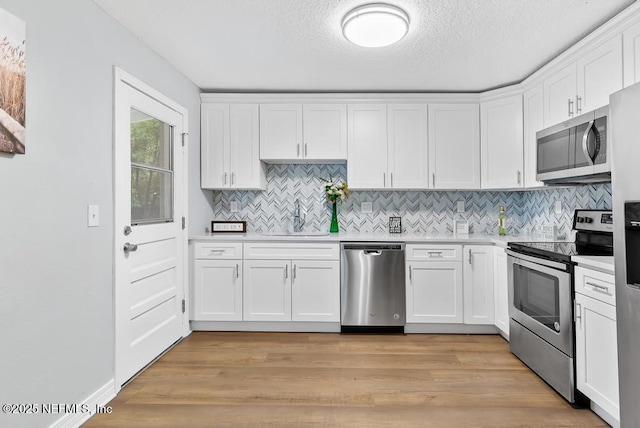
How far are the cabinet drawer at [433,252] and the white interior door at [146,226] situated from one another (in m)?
2.11

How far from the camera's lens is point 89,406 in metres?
2.02

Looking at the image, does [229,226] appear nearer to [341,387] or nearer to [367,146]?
[367,146]

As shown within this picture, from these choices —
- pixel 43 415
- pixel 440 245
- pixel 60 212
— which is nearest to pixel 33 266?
pixel 60 212

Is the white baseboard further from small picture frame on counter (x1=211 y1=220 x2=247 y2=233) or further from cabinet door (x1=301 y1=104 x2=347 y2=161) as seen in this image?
cabinet door (x1=301 y1=104 x2=347 y2=161)

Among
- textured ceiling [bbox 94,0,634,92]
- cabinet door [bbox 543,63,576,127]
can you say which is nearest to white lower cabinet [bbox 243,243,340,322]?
textured ceiling [bbox 94,0,634,92]

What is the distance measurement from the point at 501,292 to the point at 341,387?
67.5 inches

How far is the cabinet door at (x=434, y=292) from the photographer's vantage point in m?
3.29

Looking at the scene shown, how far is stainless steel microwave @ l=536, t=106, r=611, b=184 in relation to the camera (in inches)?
84.0

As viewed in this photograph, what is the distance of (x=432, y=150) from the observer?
3598 mm

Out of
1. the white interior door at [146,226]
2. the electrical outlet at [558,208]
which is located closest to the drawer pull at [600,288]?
the electrical outlet at [558,208]

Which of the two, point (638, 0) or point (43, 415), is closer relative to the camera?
point (43, 415)

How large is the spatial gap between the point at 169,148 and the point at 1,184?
1595 mm

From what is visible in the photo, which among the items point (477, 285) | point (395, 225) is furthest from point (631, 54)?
point (395, 225)

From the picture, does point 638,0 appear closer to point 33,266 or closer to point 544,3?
point 544,3
